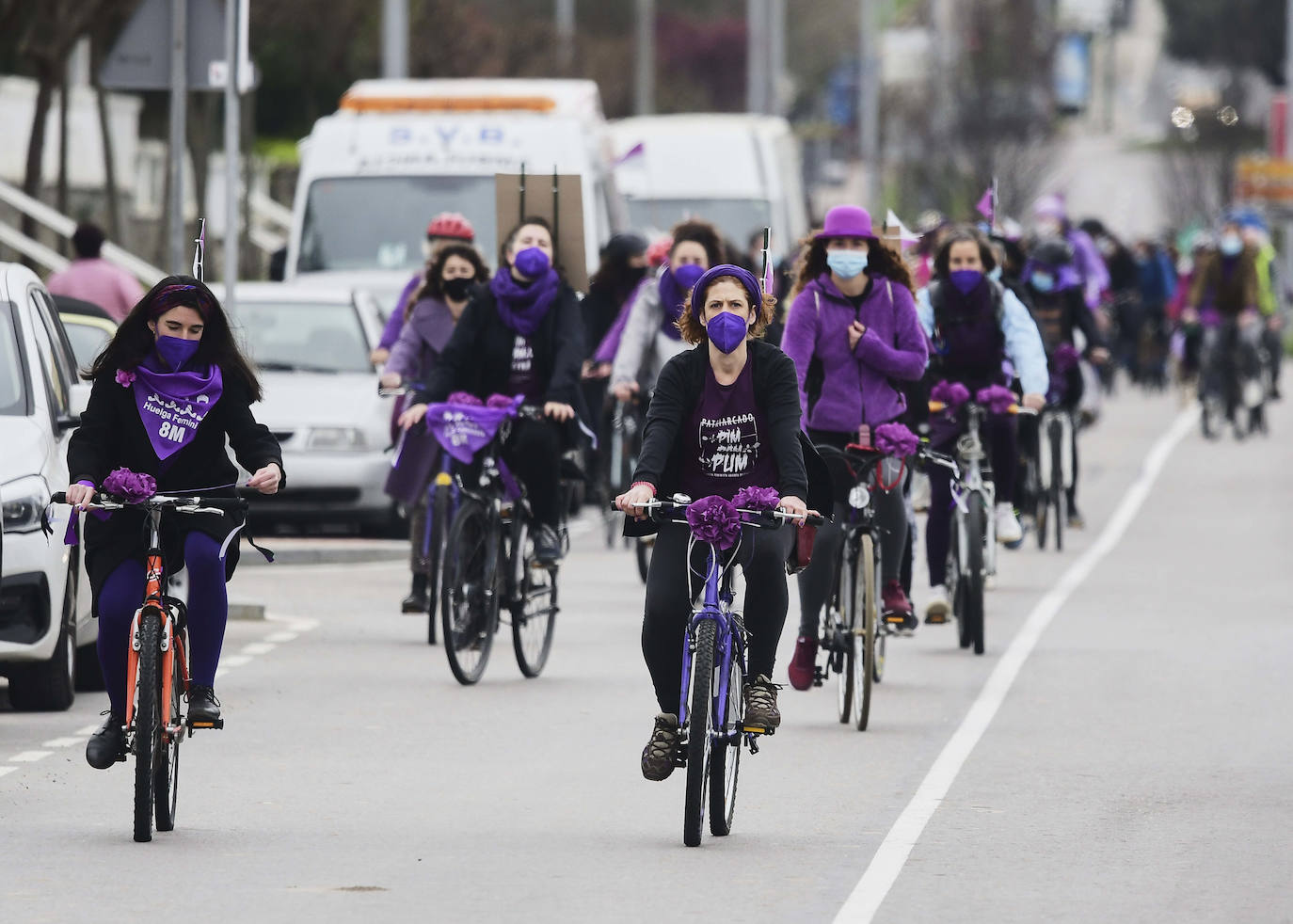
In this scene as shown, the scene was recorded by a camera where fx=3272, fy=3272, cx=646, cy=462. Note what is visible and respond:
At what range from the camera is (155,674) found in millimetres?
8812

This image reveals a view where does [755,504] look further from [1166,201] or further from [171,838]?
[1166,201]

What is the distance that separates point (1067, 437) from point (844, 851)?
36.7ft

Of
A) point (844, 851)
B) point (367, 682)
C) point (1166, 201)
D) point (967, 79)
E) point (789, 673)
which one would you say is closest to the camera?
point (844, 851)

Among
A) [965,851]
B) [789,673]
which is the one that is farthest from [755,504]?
[789,673]

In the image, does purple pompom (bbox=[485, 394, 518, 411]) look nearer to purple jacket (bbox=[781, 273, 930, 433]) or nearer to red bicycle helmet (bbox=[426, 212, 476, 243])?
purple jacket (bbox=[781, 273, 930, 433])

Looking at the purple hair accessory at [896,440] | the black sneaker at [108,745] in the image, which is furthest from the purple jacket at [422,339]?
the black sneaker at [108,745]

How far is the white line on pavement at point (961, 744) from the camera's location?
8312mm

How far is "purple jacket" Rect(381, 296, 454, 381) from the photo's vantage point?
1462 cm

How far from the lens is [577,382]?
519 inches

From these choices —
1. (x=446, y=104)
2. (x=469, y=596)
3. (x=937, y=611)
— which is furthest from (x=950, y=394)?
(x=446, y=104)

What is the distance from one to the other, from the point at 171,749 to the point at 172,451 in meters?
0.83

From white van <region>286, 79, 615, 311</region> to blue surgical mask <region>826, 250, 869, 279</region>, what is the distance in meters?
11.3

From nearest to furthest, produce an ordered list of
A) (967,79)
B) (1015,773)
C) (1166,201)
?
1. (1015,773)
2. (967,79)
3. (1166,201)

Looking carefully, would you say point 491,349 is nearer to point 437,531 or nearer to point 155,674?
point 437,531
